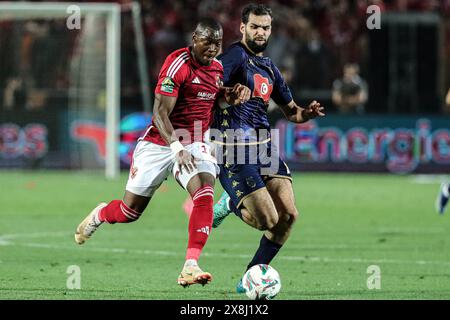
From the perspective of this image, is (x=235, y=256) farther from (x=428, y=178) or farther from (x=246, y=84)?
(x=428, y=178)

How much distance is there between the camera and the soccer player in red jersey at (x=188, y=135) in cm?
831

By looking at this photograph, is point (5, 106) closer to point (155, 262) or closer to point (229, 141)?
point (155, 262)

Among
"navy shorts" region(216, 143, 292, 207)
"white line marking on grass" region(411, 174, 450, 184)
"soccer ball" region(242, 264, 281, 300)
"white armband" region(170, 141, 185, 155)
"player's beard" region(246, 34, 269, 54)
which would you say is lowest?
"white line marking on grass" region(411, 174, 450, 184)

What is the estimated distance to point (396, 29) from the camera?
77.6ft

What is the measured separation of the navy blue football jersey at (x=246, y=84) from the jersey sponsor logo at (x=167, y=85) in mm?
590

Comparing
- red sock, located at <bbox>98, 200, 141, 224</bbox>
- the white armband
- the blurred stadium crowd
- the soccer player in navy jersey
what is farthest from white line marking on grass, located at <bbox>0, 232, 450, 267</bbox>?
the blurred stadium crowd

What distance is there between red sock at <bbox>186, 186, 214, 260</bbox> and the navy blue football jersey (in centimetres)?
79

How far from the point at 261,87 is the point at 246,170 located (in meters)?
0.73

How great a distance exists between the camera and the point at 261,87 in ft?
29.5

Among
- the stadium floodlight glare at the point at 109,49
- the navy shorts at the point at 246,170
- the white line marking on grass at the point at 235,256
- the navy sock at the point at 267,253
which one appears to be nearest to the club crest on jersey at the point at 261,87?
the navy shorts at the point at 246,170

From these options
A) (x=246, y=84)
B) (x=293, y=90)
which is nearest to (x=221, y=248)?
(x=246, y=84)

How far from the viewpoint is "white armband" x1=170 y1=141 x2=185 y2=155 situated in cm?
823

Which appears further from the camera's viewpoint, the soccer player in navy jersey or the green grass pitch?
the soccer player in navy jersey

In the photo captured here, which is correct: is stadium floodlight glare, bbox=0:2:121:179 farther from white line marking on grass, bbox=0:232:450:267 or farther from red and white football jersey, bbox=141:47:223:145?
red and white football jersey, bbox=141:47:223:145
